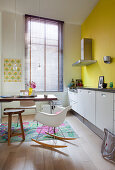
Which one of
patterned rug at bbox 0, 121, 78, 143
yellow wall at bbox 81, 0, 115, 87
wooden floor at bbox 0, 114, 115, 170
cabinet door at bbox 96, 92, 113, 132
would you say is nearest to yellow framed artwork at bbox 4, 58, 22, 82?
patterned rug at bbox 0, 121, 78, 143

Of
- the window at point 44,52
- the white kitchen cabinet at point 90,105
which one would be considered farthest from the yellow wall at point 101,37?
the window at point 44,52

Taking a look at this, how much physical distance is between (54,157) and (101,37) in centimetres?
299

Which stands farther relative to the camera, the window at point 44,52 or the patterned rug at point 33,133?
the window at point 44,52

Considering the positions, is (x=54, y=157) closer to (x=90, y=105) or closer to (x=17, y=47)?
(x=90, y=105)

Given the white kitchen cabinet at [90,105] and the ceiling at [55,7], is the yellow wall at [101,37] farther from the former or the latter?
the white kitchen cabinet at [90,105]

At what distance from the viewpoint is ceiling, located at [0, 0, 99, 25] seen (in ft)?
10.3

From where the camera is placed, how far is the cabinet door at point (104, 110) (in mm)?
1806

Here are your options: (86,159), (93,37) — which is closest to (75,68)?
(93,37)

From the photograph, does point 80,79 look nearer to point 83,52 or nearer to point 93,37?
point 83,52

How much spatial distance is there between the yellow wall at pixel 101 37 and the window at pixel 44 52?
1058 millimetres

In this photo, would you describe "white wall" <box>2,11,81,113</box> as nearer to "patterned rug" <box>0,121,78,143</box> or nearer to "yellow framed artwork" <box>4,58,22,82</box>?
"yellow framed artwork" <box>4,58,22,82</box>

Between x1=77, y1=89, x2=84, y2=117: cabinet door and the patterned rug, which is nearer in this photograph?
the patterned rug

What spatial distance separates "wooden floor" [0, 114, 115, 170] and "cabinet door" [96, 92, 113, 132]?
1.26 feet

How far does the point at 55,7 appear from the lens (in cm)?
334
